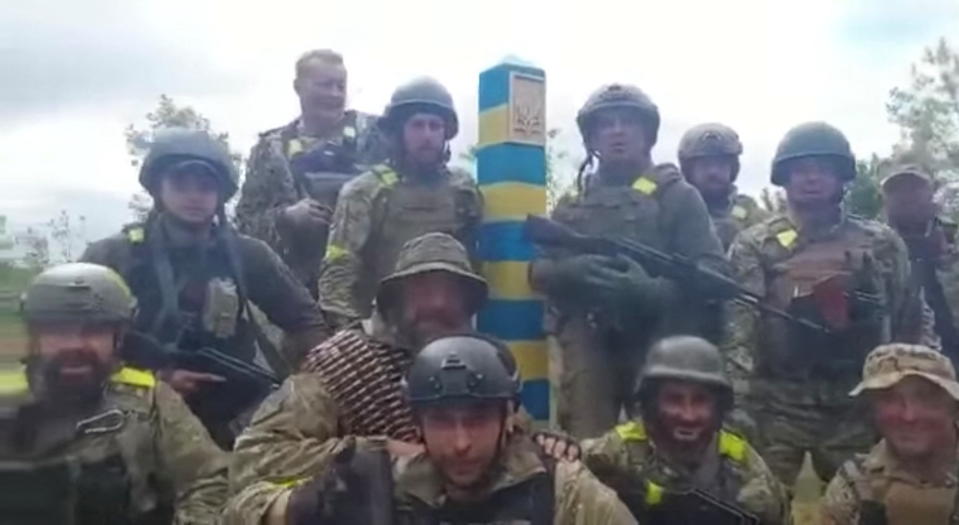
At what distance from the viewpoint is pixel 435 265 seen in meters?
4.83

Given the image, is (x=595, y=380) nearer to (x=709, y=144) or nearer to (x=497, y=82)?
(x=497, y=82)

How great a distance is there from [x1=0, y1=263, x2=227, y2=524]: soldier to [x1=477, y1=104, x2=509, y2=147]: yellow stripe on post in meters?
2.43

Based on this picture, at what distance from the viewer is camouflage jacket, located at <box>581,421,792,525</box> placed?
16.5 ft

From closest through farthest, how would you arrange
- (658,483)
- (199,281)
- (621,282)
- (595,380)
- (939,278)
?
(658,483) → (199,281) → (621,282) → (595,380) → (939,278)

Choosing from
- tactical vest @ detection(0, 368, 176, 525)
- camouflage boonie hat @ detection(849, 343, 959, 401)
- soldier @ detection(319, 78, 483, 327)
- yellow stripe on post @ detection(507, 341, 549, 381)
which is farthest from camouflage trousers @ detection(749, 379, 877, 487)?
tactical vest @ detection(0, 368, 176, 525)

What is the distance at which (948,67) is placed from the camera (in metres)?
31.8

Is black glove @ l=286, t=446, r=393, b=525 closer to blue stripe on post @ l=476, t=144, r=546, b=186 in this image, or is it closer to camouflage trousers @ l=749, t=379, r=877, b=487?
blue stripe on post @ l=476, t=144, r=546, b=186

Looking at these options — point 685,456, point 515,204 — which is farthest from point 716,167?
point 685,456

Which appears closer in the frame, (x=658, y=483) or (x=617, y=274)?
(x=658, y=483)

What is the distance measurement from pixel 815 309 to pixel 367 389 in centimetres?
276

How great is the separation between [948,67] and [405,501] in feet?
101

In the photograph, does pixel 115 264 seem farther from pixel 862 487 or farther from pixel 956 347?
pixel 956 347

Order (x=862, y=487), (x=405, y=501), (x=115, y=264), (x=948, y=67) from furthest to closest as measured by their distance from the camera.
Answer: (x=948, y=67) → (x=115, y=264) → (x=862, y=487) → (x=405, y=501)

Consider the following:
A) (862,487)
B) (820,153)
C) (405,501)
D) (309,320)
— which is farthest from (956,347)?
(405,501)
